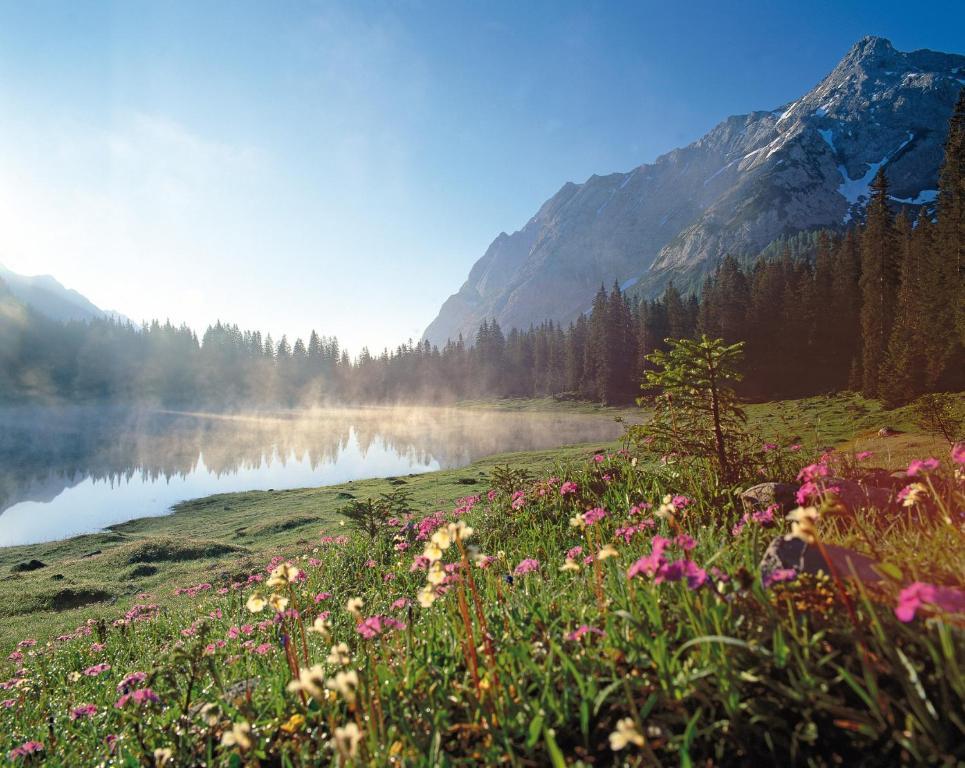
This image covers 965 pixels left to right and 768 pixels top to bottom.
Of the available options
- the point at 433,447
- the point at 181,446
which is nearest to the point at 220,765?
the point at 433,447

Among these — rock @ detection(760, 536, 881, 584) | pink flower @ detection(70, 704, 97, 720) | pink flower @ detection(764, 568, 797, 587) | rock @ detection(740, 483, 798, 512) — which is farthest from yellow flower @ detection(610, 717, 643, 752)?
pink flower @ detection(70, 704, 97, 720)

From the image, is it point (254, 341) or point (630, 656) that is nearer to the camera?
point (630, 656)

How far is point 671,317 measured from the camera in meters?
81.0

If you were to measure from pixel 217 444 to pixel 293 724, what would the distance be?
64.1m

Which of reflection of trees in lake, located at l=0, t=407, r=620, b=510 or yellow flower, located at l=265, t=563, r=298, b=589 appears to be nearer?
yellow flower, located at l=265, t=563, r=298, b=589

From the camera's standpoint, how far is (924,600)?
5.90ft

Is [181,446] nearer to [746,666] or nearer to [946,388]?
[746,666]

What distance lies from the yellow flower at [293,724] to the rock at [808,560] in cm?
290

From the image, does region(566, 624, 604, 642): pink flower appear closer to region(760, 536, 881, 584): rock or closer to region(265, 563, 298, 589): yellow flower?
region(760, 536, 881, 584): rock

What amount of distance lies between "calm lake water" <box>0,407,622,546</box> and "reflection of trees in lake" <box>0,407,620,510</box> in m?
0.14

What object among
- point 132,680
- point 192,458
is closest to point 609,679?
point 132,680

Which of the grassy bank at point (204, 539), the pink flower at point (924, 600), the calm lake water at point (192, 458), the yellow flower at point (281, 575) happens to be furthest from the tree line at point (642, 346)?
the yellow flower at point (281, 575)

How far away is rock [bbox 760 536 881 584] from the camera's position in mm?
2737

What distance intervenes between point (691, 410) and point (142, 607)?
11833 mm
